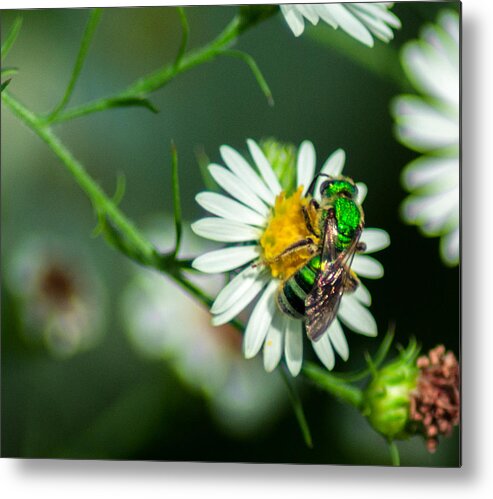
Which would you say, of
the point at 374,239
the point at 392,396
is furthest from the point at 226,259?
the point at 392,396

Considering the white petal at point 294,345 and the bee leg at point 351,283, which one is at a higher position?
the bee leg at point 351,283

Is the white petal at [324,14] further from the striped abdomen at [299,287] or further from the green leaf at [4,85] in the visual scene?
the green leaf at [4,85]

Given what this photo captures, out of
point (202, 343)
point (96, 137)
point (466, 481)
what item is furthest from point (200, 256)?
point (466, 481)

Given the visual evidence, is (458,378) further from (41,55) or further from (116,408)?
(41,55)

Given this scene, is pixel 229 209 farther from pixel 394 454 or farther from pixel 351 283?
pixel 394 454

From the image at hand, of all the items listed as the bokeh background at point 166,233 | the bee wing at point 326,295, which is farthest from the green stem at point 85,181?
the bee wing at point 326,295
